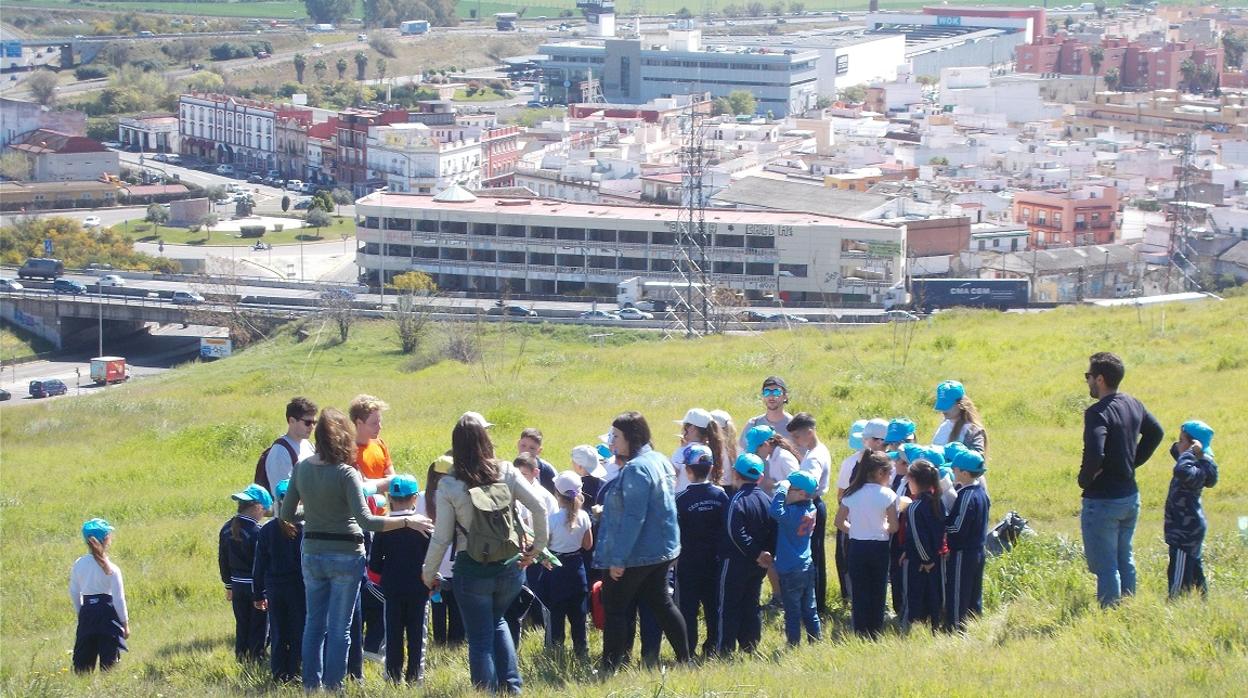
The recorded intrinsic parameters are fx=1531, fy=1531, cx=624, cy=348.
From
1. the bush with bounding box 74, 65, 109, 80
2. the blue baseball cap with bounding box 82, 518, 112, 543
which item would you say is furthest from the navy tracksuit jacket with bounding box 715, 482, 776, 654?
the bush with bounding box 74, 65, 109, 80

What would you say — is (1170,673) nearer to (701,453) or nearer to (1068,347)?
(701,453)

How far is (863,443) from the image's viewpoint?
7527 millimetres

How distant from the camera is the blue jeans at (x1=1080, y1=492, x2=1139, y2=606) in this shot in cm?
658

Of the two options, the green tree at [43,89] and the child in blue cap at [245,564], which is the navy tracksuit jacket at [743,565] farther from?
the green tree at [43,89]

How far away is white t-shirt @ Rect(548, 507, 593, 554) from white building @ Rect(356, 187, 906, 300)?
3722cm

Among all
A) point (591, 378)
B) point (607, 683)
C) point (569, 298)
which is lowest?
point (569, 298)

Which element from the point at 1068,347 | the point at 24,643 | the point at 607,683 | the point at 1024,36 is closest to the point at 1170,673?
the point at 607,683

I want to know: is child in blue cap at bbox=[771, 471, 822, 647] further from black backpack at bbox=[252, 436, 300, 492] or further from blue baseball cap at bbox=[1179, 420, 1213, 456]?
black backpack at bbox=[252, 436, 300, 492]

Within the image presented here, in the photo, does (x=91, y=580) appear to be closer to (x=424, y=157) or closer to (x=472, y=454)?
(x=472, y=454)

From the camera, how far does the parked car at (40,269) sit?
1900 inches

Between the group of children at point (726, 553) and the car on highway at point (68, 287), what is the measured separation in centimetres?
4057

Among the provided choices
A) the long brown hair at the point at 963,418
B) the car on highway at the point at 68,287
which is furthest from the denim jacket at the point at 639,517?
the car on highway at the point at 68,287

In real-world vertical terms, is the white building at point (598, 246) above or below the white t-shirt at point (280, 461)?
below

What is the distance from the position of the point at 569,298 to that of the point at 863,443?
127 feet
